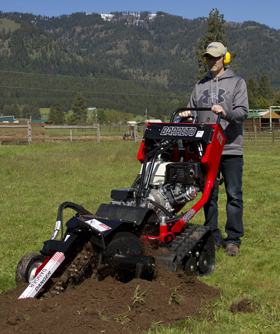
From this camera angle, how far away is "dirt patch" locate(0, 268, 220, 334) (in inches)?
113

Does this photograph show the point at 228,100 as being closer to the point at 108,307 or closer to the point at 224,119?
the point at 224,119

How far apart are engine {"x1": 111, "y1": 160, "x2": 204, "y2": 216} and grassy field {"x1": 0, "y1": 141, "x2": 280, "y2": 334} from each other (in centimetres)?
90

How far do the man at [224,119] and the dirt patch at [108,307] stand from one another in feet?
5.78

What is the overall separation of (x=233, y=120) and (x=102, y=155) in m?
11.6

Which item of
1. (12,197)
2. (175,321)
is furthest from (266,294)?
(12,197)

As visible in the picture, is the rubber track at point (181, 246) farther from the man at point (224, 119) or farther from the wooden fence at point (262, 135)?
the wooden fence at point (262, 135)

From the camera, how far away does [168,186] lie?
4.42 meters

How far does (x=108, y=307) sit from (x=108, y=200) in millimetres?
5213

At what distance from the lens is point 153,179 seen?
438 cm

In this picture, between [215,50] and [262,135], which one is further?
[262,135]

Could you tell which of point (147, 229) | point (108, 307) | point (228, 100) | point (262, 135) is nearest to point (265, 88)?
point (262, 135)

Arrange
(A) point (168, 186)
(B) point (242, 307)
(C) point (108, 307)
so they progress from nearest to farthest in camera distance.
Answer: (C) point (108, 307) → (B) point (242, 307) → (A) point (168, 186)

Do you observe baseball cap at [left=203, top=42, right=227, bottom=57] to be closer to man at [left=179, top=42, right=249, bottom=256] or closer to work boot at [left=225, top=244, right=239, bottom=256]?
man at [left=179, top=42, right=249, bottom=256]

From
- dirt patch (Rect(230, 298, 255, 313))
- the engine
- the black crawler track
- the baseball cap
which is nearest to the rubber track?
the black crawler track
